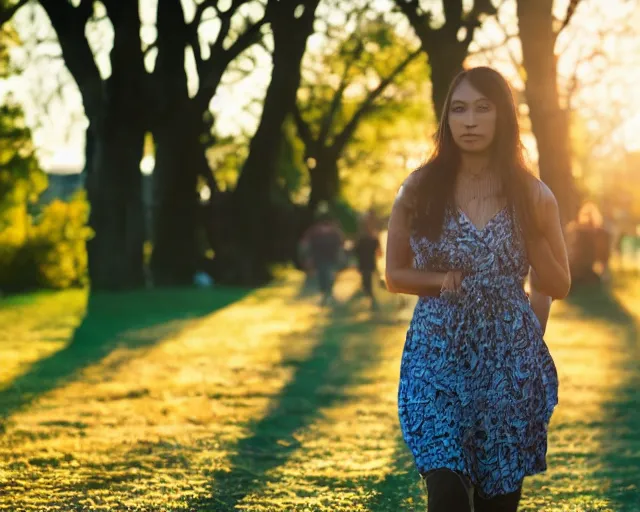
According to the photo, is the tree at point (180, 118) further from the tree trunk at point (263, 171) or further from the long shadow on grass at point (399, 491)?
the long shadow on grass at point (399, 491)

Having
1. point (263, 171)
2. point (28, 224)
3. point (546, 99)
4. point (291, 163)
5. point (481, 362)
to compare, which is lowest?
point (28, 224)

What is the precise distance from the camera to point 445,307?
163 inches

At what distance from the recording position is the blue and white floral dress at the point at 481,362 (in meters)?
4.10

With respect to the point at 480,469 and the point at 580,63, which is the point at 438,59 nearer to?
the point at 580,63

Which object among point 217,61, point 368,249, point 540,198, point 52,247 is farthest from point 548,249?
point 52,247

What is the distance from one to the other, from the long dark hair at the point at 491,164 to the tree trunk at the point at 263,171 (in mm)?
20939

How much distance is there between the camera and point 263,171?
30031mm

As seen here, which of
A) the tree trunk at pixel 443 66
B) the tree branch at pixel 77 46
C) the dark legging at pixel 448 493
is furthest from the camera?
the tree branch at pixel 77 46

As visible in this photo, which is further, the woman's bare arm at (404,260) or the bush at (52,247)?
the bush at (52,247)

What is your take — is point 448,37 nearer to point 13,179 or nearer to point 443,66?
point 443,66

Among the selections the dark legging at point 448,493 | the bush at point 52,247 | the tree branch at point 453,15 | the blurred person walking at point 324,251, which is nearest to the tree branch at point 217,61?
the bush at point 52,247

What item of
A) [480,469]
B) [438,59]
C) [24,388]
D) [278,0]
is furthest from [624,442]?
[278,0]

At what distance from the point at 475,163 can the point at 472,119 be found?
6.3 inches

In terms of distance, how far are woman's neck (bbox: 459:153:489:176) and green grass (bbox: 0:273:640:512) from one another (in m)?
2.72
